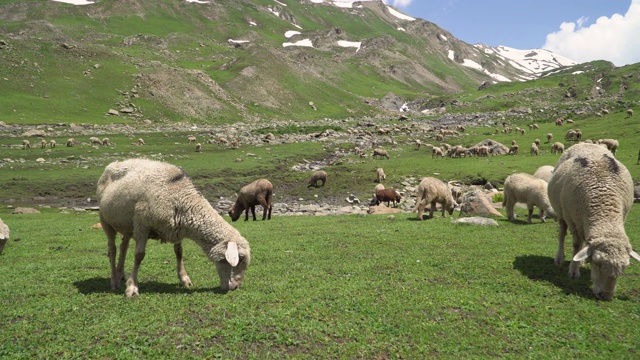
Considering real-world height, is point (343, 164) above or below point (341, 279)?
above

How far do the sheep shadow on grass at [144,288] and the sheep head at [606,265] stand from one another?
9.67 m

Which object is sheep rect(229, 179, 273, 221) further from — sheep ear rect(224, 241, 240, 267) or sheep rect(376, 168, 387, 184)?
sheep ear rect(224, 241, 240, 267)

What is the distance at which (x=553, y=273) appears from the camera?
12070mm

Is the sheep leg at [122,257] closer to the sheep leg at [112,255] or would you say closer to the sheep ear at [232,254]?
the sheep leg at [112,255]

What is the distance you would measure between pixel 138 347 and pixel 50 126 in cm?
6784

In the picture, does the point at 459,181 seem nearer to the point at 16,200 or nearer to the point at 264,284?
the point at 264,284

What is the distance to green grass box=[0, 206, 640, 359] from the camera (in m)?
7.93

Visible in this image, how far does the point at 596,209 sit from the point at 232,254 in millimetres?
10207

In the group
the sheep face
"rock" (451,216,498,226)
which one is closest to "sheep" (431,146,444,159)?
"rock" (451,216,498,226)

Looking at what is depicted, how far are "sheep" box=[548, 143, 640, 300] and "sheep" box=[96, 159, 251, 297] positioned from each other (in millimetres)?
9202

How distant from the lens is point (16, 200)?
32.9 meters

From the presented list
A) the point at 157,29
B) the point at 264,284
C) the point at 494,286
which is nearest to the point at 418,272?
the point at 494,286

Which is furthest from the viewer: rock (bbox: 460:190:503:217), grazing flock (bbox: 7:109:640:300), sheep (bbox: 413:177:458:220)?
rock (bbox: 460:190:503:217)

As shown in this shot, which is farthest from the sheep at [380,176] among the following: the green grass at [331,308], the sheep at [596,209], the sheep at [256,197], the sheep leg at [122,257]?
the sheep leg at [122,257]
